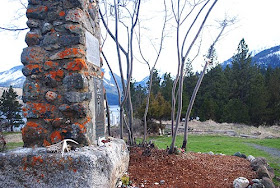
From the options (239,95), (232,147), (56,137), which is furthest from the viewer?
(239,95)

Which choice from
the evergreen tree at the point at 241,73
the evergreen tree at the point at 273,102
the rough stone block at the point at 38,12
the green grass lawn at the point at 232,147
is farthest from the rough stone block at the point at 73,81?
the evergreen tree at the point at 241,73

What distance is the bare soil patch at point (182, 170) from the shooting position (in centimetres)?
394

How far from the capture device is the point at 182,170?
4570 mm

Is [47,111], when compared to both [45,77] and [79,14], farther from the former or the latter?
[79,14]

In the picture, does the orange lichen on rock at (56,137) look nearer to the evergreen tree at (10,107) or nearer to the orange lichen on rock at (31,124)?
the orange lichen on rock at (31,124)

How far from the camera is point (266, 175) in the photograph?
4.43 meters

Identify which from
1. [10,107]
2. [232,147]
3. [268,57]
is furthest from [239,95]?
[268,57]

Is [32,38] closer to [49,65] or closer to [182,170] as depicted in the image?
[49,65]

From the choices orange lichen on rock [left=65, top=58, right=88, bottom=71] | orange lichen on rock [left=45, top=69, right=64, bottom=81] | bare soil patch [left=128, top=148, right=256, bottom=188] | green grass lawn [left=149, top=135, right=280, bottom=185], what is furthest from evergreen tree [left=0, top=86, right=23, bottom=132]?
orange lichen on rock [left=65, top=58, right=88, bottom=71]

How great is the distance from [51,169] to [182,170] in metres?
2.83

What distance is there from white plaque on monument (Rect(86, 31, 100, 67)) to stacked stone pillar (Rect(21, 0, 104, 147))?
168 millimetres

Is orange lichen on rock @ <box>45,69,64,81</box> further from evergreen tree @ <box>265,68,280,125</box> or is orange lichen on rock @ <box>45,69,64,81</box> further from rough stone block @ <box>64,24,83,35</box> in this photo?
evergreen tree @ <box>265,68,280,125</box>

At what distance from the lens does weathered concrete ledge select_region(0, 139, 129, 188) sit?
2518 mm

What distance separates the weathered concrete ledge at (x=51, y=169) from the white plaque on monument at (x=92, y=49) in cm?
138
